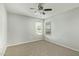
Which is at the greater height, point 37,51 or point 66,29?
point 66,29

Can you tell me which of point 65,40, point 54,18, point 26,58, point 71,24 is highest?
point 54,18

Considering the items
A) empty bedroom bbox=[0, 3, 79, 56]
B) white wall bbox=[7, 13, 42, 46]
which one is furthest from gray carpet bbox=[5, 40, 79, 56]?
white wall bbox=[7, 13, 42, 46]

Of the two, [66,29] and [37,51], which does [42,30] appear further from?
[66,29]

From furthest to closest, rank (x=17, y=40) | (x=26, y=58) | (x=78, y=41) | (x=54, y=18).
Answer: (x=54, y=18), (x=17, y=40), (x=78, y=41), (x=26, y=58)

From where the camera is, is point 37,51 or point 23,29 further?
point 23,29

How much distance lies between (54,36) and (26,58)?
3904 millimetres

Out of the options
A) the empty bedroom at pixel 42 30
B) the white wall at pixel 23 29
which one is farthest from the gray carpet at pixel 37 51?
the white wall at pixel 23 29

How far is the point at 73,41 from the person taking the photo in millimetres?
3461

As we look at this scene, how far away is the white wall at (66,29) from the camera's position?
3.33m

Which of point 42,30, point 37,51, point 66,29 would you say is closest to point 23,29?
point 42,30

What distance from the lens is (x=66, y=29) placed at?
3.84 m

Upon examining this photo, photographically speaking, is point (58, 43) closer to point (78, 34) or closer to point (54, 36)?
point (54, 36)

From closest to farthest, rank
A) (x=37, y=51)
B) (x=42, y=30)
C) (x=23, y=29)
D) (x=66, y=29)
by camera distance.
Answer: (x=37, y=51), (x=42, y=30), (x=66, y=29), (x=23, y=29)

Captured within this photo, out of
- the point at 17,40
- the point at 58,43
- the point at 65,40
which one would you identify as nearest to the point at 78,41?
the point at 65,40
